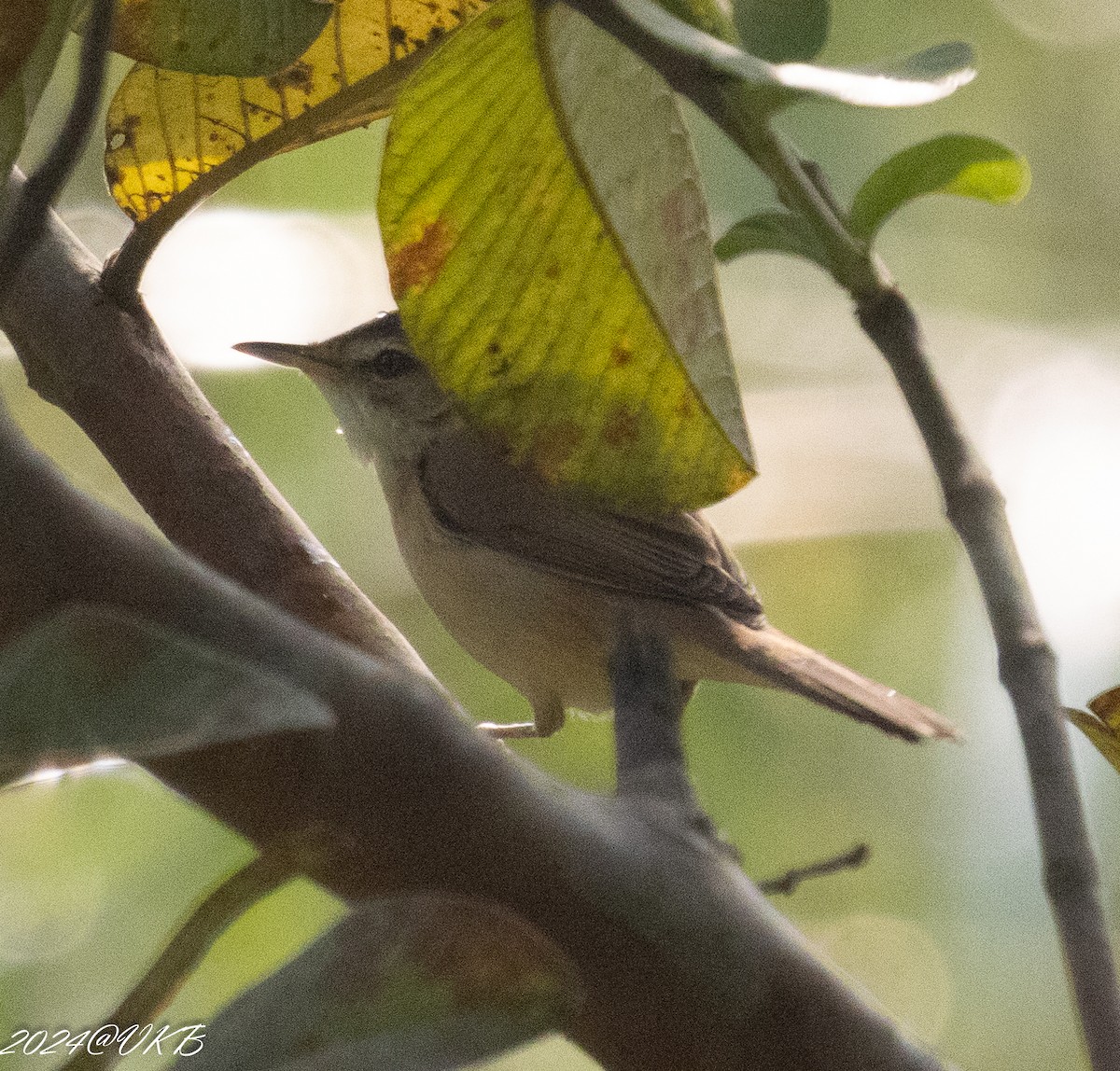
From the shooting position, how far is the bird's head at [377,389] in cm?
370

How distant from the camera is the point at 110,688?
0.86m

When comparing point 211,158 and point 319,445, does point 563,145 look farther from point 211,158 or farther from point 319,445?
point 319,445

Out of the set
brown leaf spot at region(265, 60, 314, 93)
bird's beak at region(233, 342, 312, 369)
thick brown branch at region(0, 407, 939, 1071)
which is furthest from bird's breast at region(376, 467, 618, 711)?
thick brown branch at region(0, 407, 939, 1071)

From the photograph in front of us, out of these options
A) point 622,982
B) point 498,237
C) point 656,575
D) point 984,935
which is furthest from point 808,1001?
point 984,935

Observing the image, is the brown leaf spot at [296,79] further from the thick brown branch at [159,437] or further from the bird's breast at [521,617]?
the bird's breast at [521,617]

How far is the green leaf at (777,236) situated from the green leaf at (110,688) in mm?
590

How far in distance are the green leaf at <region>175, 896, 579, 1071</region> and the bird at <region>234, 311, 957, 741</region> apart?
1.83 m

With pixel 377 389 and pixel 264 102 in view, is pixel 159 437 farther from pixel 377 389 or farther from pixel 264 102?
pixel 377 389

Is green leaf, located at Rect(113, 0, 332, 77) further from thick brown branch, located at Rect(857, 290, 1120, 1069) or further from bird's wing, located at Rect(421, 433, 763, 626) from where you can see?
bird's wing, located at Rect(421, 433, 763, 626)

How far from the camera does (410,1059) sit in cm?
94

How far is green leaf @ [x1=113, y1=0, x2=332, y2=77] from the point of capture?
118 centimetres

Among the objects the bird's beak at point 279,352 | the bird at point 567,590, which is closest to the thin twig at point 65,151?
the bird at point 567,590

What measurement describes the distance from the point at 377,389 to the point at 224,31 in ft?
8.63

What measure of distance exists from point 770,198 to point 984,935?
7.33ft
